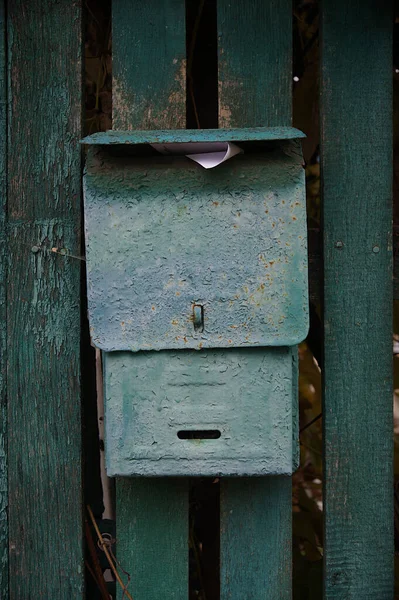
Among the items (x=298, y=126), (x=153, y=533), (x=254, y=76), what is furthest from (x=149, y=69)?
(x=153, y=533)

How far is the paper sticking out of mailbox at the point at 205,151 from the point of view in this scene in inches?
51.9

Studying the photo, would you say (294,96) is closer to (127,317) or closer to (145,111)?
(145,111)

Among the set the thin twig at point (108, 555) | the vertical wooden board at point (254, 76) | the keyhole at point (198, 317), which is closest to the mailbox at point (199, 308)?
the keyhole at point (198, 317)

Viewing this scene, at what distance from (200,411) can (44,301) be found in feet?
1.59

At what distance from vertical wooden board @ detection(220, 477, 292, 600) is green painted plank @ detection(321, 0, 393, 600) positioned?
107 mm

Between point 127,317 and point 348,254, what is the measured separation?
0.56 metres

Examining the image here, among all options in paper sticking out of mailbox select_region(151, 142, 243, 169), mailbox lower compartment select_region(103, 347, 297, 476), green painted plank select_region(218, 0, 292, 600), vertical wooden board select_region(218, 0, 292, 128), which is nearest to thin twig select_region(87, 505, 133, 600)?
mailbox lower compartment select_region(103, 347, 297, 476)

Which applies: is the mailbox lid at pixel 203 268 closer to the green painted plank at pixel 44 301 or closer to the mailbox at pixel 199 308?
the mailbox at pixel 199 308

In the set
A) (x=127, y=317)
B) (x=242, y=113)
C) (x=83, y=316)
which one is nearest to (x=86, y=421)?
(x=83, y=316)

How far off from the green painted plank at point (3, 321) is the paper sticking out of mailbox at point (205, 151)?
42cm

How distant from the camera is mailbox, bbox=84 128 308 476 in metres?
1.33

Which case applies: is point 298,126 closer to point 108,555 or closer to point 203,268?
point 203,268

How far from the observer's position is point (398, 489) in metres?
1.79

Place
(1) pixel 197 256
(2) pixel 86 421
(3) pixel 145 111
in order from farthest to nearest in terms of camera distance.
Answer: (2) pixel 86 421
(3) pixel 145 111
(1) pixel 197 256
